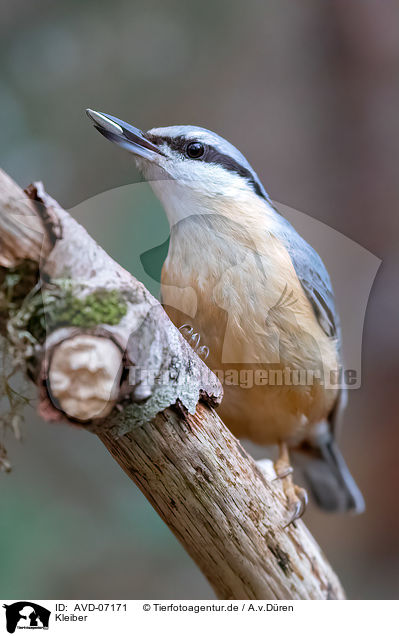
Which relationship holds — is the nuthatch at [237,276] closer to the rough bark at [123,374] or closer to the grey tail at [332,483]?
the rough bark at [123,374]

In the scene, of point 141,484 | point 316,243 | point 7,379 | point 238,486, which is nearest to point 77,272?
point 7,379

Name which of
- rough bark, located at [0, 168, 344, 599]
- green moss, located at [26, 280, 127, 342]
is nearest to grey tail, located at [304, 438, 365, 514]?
rough bark, located at [0, 168, 344, 599]

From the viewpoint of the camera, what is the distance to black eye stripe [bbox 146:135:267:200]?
1101 mm

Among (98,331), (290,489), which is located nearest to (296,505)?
(290,489)

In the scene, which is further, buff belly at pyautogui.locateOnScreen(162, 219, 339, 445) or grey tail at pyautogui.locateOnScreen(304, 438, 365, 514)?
grey tail at pyautogui.locateOnScreen(304, 438, 365, 514)

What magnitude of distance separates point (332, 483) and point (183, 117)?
1235 millimetres

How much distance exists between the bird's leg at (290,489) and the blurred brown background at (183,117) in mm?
392

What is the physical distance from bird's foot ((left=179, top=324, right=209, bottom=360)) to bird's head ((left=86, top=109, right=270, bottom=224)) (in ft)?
0.86

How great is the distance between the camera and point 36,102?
1.43 metres

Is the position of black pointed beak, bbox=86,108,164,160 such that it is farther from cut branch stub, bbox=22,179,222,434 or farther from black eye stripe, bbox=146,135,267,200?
A: cut branch stub, bbox=22,179,222,434
